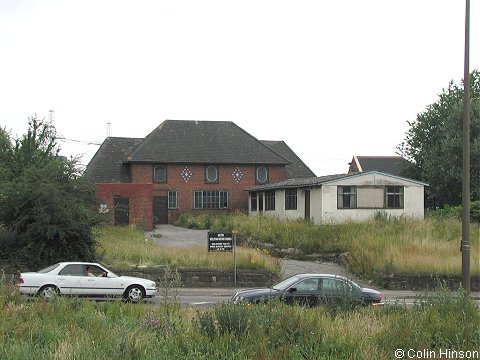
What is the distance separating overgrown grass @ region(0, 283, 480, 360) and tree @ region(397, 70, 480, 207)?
4302 centimetres

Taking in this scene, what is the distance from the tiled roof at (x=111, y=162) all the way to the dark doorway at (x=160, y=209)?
2.81m

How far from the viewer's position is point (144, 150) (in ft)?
167

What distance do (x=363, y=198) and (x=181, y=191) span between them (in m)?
17.9

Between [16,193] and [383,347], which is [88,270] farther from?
[383,347]

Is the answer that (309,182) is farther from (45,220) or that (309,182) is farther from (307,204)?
(45,220)

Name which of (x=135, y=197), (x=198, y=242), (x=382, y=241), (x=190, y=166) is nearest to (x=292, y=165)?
(x=190, y=166)

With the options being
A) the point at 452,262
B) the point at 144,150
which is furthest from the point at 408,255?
the point at 144,150

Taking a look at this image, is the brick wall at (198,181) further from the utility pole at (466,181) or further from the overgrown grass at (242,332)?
the overgrown grass at (242,332)

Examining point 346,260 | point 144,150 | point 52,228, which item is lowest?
point 346,260

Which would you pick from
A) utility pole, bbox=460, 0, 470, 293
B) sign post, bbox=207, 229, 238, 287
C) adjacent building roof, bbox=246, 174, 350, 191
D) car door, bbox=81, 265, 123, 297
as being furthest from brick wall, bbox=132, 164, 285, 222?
utility pole, bbox=460, 0, 470, 293

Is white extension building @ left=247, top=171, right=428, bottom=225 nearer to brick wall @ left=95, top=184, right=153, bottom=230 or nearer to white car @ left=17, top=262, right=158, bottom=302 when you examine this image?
brick wall @ left=95, top=184, right=153, bottom=230

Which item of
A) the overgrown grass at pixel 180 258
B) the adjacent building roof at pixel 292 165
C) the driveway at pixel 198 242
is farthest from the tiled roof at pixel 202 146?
the overgrown grass at pixel 180 258

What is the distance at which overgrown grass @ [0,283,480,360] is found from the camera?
26.7 feet

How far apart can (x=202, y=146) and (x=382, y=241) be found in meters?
25.7
